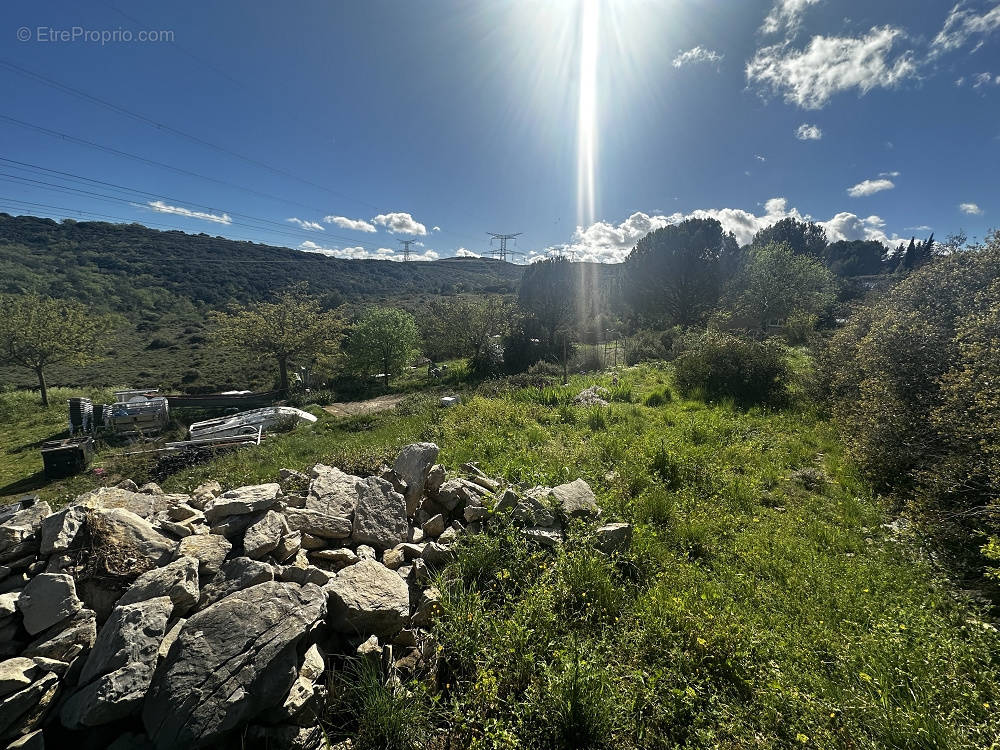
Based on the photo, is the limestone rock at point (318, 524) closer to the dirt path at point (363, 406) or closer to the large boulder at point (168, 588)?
the large boulder at point (168, 588)

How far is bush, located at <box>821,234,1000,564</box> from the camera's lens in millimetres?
4539

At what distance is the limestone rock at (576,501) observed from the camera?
4.76m

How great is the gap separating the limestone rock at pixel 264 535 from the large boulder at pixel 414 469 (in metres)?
1.58

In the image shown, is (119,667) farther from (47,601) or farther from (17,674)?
(47,601)

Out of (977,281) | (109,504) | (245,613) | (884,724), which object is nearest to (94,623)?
(245,613)

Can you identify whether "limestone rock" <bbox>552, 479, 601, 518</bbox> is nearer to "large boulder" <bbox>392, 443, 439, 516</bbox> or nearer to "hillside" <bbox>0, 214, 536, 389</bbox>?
"large boulder" <bbox>392, 443, 439, 516</bbox>

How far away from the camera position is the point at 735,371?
489 inches

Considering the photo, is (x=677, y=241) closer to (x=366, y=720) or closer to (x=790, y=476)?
(x=790, y=476)

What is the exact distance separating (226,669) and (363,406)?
1735 cm

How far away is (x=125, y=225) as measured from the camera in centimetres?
8950

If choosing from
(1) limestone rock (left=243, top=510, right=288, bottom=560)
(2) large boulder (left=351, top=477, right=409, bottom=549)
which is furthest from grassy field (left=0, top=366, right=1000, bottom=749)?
(1) limestone rock (left=243, top=510, right=288, bottom=560)

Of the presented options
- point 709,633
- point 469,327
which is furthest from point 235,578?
point 469,327

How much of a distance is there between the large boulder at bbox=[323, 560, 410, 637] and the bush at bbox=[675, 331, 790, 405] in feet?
37.9

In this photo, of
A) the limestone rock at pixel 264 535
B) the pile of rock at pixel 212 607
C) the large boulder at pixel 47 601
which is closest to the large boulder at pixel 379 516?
the pile of rock at pixel 212 607
